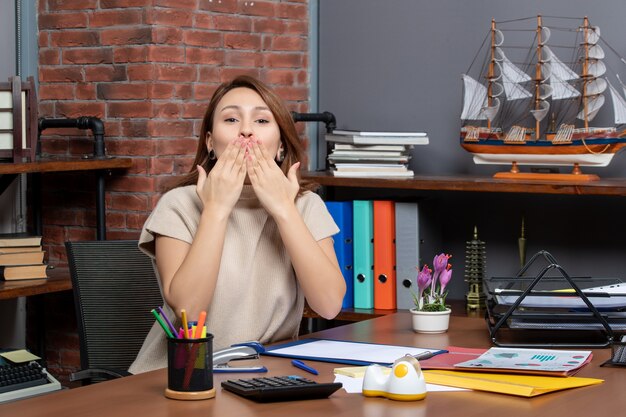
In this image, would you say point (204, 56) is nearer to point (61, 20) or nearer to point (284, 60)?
point (284, 60)

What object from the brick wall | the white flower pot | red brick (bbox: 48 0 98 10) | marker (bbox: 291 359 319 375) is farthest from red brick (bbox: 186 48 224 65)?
marker (bbox: 291 359 319 375)

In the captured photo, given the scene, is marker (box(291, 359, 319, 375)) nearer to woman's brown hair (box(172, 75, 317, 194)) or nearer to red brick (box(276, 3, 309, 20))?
woman's brown hair (box(172, 75, 317, 194))

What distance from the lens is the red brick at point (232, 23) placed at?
3.49 m

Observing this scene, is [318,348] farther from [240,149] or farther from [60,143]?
[60,143]

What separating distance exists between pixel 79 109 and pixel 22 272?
0.63 meters

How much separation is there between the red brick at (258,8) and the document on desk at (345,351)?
1.82 meters

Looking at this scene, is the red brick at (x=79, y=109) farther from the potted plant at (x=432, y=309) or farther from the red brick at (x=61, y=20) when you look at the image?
the potted plant at (x=432, y=309)

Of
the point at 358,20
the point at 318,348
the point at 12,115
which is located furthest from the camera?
the point at 358,20

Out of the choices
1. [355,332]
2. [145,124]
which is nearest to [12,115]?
Result: [145,124]

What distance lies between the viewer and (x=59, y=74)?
3.53m

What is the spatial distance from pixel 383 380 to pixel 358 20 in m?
2.37

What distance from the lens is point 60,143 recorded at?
3.54 meters

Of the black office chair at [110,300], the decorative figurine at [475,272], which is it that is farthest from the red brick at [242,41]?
the black office chair at [110,300]

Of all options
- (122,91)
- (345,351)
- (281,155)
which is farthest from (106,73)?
(345,351)
